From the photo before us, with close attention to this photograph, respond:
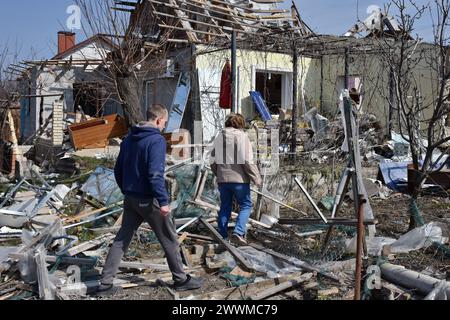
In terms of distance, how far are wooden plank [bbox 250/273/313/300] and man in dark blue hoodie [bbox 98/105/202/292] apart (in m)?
0.62

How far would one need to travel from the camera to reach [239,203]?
5848mm

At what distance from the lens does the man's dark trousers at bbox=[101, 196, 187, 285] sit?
4242mm

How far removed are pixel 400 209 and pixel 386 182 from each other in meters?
1.76

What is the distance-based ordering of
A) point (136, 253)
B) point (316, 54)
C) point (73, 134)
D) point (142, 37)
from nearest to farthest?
point (136, 253), point (142, 37), point (316, 54), point (73, 134)

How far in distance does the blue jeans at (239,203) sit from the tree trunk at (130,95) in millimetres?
5870

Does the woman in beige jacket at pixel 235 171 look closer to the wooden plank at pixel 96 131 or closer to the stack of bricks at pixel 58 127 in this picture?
the wooden plank at pixel 96 131

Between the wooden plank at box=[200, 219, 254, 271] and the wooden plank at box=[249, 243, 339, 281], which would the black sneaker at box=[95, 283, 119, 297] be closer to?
the wooden plank at box=[200, 219, 254, 271]

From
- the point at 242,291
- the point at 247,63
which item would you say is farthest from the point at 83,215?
the point at 247,63

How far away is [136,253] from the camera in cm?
553

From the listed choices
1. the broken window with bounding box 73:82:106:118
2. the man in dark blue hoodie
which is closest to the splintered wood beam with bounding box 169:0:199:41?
the broken window with bounding box 73:82:106:118

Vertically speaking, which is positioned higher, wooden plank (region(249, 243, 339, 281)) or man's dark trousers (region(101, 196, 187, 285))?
man's dark trousers (region(101, 196, 187, 285))

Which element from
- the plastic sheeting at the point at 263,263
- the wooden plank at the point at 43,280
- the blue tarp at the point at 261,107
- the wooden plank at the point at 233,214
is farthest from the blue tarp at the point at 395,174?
the wooden plank at the point at 43,280
